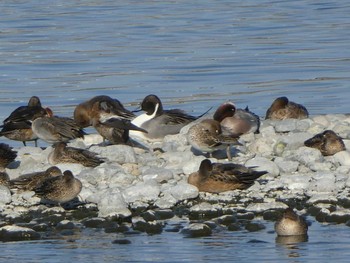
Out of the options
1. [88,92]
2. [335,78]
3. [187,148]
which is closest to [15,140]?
[187,148]

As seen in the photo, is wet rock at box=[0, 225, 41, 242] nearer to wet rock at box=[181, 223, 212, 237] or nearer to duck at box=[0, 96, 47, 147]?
wet rock at box=[181, 223, 212, 237]

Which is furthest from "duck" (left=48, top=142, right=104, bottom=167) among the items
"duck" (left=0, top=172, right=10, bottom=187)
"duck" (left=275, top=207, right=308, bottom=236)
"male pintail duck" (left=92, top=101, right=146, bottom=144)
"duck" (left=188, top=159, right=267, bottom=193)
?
"duck" (left=275, top=207, right=308, bottom=236)

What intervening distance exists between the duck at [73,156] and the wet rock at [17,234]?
2.79 meters

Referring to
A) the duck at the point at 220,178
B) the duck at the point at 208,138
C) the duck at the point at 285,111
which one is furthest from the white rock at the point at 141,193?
the duck at the point at 285,111

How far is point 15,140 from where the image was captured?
16.7 m

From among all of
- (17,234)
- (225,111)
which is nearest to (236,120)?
(225,111)

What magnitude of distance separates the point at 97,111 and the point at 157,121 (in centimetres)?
102

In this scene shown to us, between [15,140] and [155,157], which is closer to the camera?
[155,157]

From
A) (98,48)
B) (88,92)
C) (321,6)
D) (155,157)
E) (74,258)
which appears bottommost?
(74,258)

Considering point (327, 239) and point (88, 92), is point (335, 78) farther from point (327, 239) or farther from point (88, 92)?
point (327, 239)

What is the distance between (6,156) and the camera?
1434cm

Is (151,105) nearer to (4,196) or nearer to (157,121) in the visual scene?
(157,121)

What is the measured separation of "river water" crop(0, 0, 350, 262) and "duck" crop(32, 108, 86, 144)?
5.81ft

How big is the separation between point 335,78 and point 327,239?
12397 millimetres
